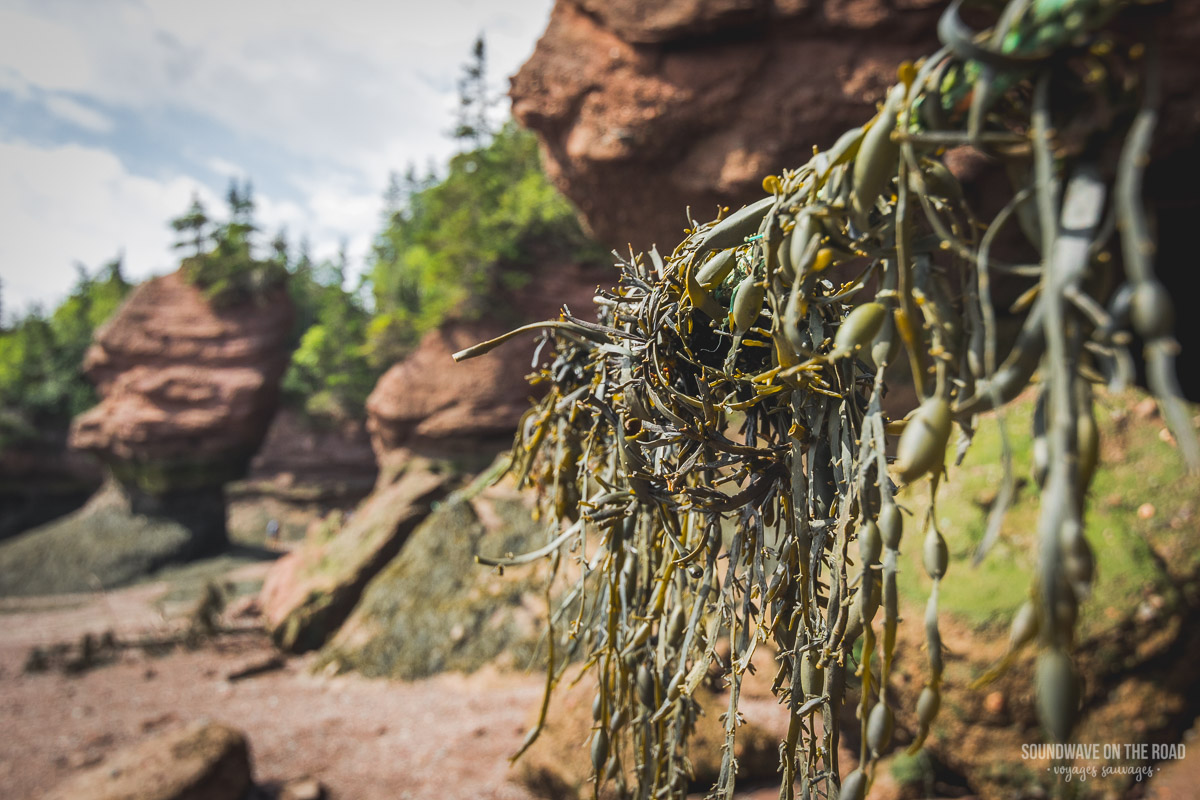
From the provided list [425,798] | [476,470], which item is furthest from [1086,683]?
[476,470]

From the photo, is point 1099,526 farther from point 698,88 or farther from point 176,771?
point 176,771

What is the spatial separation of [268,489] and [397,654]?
16069 mm

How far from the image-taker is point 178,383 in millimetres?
13844

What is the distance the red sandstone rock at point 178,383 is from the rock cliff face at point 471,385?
4.91 m

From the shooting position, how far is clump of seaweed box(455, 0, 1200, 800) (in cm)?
47

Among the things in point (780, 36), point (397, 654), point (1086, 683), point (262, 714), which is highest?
point (780, 36)

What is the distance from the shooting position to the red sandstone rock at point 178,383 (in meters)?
13.8

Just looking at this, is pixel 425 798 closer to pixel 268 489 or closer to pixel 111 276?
pixel 268 489

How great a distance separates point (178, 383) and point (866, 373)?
1603cm

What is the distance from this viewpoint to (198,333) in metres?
14.2

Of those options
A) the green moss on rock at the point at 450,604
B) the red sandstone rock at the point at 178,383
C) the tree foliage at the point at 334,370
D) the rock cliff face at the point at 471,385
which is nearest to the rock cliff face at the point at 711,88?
the green moss on rock at the point at 450,604

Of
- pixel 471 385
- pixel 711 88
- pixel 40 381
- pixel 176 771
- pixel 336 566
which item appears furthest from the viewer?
pixel 40 381

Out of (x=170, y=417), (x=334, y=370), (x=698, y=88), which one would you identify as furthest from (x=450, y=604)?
(x=334, y=370)

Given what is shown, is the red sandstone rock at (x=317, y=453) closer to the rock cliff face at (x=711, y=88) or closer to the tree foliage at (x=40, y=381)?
the tree foliage at (x=40, y=381)
